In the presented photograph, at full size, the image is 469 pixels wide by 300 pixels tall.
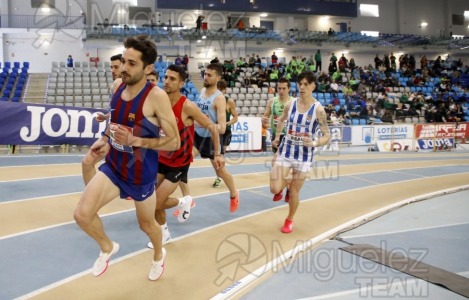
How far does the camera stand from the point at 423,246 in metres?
4.93

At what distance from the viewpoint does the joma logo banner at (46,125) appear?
1000 cm

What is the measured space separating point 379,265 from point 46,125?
8.90m

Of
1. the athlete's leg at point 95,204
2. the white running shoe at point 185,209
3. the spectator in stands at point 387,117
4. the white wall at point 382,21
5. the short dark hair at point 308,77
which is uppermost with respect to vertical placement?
the white wall at point 382,21

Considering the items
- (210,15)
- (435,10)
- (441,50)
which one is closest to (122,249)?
(210,15)

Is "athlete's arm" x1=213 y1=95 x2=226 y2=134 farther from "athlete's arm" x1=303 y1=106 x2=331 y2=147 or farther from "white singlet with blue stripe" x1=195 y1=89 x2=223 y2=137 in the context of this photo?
"athlete's arm" x1=303 y1=106 x2=331 y2=147

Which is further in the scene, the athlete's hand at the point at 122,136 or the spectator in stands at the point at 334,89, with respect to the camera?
the spectator in stands at the point at 334,89

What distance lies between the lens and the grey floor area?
11.8 feet

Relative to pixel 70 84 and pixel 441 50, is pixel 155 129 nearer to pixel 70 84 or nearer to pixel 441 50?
pixel 70 84

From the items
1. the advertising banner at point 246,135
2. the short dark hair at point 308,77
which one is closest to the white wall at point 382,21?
the advertising banner at point 246,135

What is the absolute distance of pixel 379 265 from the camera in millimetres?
4227

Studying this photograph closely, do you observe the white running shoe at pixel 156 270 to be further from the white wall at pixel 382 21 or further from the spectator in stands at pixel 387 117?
the white wall at pixel 382 21

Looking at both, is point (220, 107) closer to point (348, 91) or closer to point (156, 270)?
point (156, 270)

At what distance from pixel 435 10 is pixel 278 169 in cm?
3959

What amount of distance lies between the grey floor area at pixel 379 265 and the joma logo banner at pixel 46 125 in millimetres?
7965
